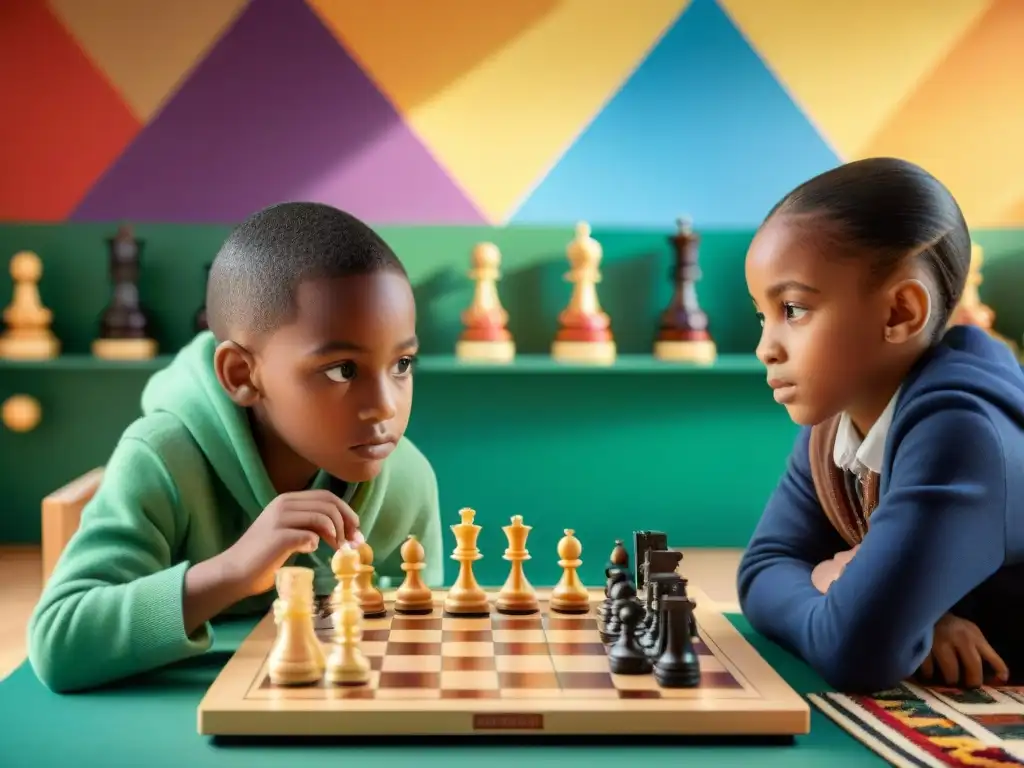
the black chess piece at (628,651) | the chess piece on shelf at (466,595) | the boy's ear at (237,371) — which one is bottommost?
the black chess piece at (628,651)

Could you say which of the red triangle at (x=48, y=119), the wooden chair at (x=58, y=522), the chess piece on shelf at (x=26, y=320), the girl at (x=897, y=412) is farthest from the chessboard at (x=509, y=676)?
the red triangle at (x=48, y=119)

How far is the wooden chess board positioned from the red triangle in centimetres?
180

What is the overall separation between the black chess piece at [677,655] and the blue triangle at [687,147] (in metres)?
1.77

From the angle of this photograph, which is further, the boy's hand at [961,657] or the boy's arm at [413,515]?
the boy's arm at [413,515]

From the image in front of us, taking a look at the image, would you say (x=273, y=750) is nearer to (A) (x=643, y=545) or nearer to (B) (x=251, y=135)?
(A) (x=643, y=545)

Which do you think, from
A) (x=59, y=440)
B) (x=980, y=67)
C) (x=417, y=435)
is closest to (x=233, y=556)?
(x=417, y=435)

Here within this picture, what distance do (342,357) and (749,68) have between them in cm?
178

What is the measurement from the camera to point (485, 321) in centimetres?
251

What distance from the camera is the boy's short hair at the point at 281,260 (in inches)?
51.8

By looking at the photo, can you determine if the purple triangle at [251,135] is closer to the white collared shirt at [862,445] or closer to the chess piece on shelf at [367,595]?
the chess piece on shelf at [367,595]

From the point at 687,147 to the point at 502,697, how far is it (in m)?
1.95

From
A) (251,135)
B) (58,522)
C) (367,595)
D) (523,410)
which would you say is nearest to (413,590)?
(367,595)

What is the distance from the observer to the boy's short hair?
4.32 ft

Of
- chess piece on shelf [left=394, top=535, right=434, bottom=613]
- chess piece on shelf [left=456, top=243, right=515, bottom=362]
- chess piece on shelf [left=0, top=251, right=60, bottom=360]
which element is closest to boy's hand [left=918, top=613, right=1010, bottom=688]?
chess piece on shelf [left=394, top=535, right=434, bottom=613]
